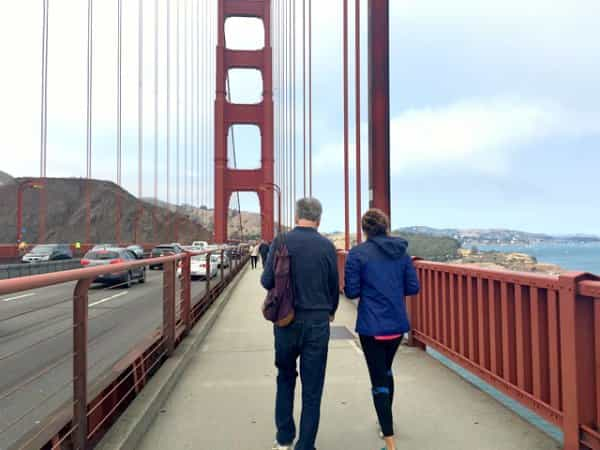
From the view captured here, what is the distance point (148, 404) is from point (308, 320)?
145 cm

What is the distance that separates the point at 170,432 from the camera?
312 cm

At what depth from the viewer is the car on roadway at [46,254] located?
23.9m

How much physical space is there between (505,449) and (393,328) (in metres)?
0.99

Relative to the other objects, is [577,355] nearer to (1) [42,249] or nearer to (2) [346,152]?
(2) [346,152]

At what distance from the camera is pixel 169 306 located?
15.5 feet

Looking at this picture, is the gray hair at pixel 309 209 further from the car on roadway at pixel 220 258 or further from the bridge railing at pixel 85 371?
the car on roadway at pixel 220 258

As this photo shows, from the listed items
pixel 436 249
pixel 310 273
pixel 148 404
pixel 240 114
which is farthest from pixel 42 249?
pixel 310 273

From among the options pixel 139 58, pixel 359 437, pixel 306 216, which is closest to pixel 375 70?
pixel 306 216

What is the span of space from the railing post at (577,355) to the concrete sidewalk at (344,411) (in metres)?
0.37

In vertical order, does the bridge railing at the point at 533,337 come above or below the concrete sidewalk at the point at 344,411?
above

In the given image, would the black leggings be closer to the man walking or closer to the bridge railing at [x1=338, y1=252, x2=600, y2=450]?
the man walking

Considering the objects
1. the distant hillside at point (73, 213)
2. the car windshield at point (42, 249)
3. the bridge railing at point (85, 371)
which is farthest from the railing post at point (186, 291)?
the distant hillside at point (73, 213)

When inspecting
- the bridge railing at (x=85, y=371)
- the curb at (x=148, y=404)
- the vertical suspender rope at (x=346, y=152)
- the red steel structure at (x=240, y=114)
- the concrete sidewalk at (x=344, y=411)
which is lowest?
the concrete sidewalk at (x=344, y=411)

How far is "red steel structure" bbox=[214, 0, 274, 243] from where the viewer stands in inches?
1540
